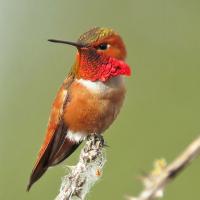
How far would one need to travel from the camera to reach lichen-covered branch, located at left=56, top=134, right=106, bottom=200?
6.06 feet

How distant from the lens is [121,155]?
22.4 ft

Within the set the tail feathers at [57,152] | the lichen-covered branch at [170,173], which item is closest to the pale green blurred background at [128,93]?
the tail feathers at [57,152]

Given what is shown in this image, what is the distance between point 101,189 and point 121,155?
0.51 metres

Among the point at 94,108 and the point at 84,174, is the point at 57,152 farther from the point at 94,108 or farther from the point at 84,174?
the point at 84,174

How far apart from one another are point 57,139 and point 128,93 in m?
2.18

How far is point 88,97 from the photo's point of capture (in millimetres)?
3699

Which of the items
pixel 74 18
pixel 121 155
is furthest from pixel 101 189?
pixel 74 18

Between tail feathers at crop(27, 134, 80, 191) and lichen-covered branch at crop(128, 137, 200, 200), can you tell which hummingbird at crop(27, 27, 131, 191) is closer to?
tail feathers at crop(27, 134, 80, 191)

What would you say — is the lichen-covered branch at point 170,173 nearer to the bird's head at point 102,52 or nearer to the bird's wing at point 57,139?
the bird's head at point 102,52

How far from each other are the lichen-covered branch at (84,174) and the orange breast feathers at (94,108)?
2.72 ft

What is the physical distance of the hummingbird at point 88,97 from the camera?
360cm

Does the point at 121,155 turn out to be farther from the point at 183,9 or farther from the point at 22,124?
the point at 183,9

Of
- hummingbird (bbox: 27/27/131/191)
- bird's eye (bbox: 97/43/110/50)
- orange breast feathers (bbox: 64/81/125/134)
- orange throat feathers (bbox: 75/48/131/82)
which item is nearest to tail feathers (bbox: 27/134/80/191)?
hummingbird (bbox: 27/27/131/191)

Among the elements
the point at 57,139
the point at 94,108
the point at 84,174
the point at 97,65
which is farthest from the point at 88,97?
the point at 84,174
